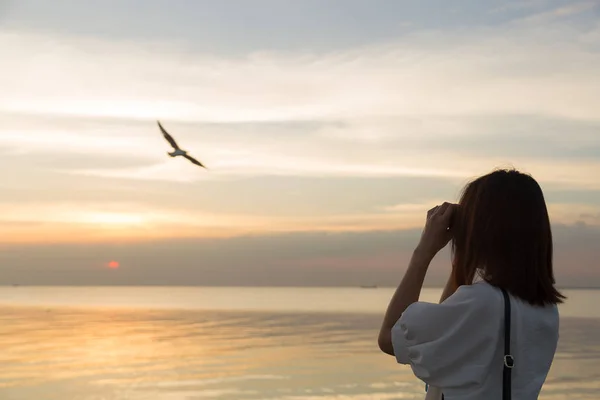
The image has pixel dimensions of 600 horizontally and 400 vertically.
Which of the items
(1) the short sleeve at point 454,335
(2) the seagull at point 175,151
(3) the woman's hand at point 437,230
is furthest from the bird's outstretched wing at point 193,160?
(1) the short sleeve at point 454,335

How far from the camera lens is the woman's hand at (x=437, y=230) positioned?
284cm

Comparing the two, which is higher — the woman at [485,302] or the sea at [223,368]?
the woman at [485,302]

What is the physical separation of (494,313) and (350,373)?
27.1 meters

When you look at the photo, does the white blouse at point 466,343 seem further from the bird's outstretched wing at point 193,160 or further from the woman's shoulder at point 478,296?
the bird's outstretched wing at point 193,160

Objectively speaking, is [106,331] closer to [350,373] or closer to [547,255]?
[350,373]

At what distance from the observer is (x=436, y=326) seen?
2748 mm

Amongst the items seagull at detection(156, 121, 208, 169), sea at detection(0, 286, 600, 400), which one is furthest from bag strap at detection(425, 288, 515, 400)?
sea at detection(0, 286, 600, 400)

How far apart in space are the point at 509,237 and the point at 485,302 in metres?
0.22

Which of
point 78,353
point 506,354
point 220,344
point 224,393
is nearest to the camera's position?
point 506,354

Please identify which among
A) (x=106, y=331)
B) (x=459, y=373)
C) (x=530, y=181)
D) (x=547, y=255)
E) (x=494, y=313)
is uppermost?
(x=530, y=181)

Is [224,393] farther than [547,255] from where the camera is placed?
Yes

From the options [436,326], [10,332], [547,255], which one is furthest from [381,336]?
[10,332]

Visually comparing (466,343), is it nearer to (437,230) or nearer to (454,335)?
(454,335)

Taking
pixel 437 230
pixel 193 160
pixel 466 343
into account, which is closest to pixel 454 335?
pixel 466 343
